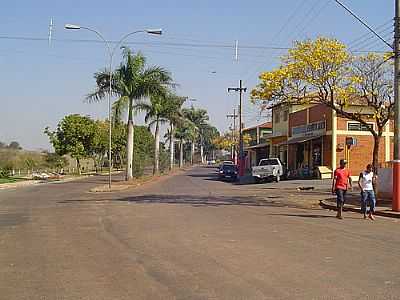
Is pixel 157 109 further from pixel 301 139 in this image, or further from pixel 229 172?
pixel 301 139

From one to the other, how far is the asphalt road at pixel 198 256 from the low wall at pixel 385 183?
5.10m

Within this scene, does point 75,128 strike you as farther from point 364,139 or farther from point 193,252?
point 193,252

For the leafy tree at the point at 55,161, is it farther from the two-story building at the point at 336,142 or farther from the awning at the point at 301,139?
the two-story building at the point at 336,142

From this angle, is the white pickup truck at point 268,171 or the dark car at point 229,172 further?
the dark car at point 229,172

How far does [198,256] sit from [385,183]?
15.1 meters

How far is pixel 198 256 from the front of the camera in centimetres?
1070

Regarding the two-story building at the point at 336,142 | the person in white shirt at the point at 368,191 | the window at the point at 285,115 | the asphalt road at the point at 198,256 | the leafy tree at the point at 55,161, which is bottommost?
the asphalt road at the point at 198,256

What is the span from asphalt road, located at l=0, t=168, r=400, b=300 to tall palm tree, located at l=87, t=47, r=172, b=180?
2262 centimetres

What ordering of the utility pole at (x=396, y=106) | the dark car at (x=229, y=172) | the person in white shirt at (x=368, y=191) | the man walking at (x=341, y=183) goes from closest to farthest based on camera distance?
the man walking at (x=341, y=183) < the person in white shirt at (x=368, y=191) < the utility pole at (x=396, y=106) < the dark car at (x=229, y=172)

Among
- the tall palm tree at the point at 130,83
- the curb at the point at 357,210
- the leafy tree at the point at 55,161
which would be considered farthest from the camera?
the leafy tree at the point at 55,161

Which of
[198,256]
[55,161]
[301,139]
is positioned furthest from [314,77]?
[55,161]

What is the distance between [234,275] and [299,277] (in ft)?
3.16

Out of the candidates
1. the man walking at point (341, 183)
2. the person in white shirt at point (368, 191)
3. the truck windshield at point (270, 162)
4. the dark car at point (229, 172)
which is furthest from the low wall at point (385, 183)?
the dark car at point (229, 172)

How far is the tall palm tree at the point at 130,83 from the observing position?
135 ft
